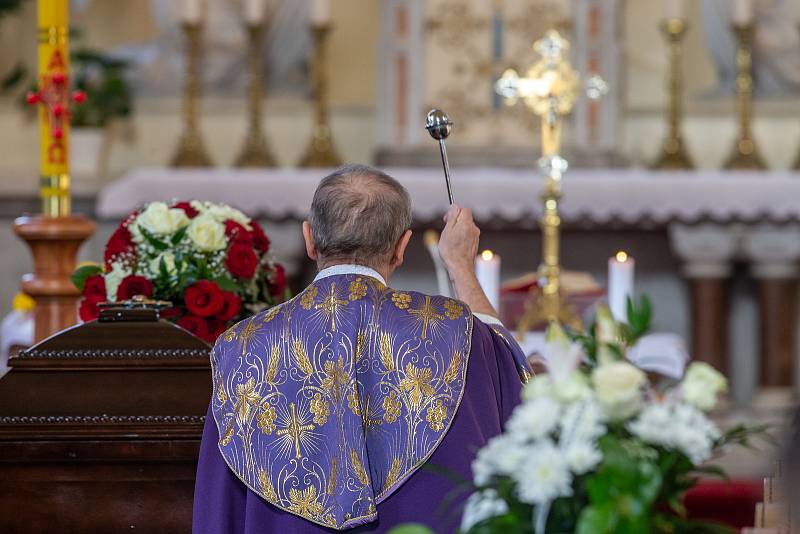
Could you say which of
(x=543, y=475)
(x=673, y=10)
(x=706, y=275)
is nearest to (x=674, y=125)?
(x=673, y=10)

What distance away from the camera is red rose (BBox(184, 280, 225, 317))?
12.1 feet

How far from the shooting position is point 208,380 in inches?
120

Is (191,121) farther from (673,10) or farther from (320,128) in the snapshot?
(673,10)

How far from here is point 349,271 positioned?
2664 millimetres

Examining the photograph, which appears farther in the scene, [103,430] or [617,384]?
[103,430]

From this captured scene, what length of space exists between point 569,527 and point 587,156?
6.36m

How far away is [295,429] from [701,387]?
1.03 m

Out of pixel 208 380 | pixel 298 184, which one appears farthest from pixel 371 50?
pixel 208 380

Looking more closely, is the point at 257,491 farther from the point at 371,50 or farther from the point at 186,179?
the point at 371,50

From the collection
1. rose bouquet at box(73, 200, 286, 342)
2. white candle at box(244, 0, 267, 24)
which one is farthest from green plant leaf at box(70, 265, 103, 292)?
white candle at box(244, 0, 267, 24)

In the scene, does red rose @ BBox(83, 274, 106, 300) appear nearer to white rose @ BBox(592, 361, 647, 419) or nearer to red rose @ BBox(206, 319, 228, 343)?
red rose @ BBox(206, 319, 228, 343)

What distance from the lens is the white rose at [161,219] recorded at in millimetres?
3818

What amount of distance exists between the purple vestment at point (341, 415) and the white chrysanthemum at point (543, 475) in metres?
0.93

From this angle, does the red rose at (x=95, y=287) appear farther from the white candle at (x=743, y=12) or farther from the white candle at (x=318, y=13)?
the white candle at (x=743, y=12)
